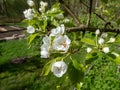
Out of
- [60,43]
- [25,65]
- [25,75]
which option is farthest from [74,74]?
[25,65]

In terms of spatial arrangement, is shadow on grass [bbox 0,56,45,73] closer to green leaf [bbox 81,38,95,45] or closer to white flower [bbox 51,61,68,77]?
green leaf [bbox 81,38,95,45]

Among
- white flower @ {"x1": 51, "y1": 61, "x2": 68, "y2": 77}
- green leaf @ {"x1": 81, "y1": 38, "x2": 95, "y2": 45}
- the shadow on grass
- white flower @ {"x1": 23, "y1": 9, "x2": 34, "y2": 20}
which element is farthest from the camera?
the shadow on grass

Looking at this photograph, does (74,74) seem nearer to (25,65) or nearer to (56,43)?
(56,43)

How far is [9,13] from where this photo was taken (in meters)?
41.7

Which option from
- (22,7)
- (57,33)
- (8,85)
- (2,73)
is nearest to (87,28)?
(57,33)

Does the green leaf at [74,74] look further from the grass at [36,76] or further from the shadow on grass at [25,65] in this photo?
the shadow on grass at [25,65]

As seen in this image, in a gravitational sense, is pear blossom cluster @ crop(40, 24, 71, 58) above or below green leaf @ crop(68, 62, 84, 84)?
above

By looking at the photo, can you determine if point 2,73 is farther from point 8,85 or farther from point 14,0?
point 14,0

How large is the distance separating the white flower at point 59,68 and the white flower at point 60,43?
66 millimetres

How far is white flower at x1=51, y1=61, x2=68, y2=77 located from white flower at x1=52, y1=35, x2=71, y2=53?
66 mm

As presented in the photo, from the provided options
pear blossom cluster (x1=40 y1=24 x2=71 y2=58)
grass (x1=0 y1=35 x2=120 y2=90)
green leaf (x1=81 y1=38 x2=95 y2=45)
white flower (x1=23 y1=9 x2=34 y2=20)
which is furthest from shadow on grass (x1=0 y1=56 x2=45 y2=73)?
pear blossom cluster (x1=40 y1=24 x2=71 y2=58)

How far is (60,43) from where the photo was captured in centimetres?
125

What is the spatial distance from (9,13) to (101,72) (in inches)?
1397

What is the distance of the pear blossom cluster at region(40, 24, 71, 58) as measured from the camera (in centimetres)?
127
